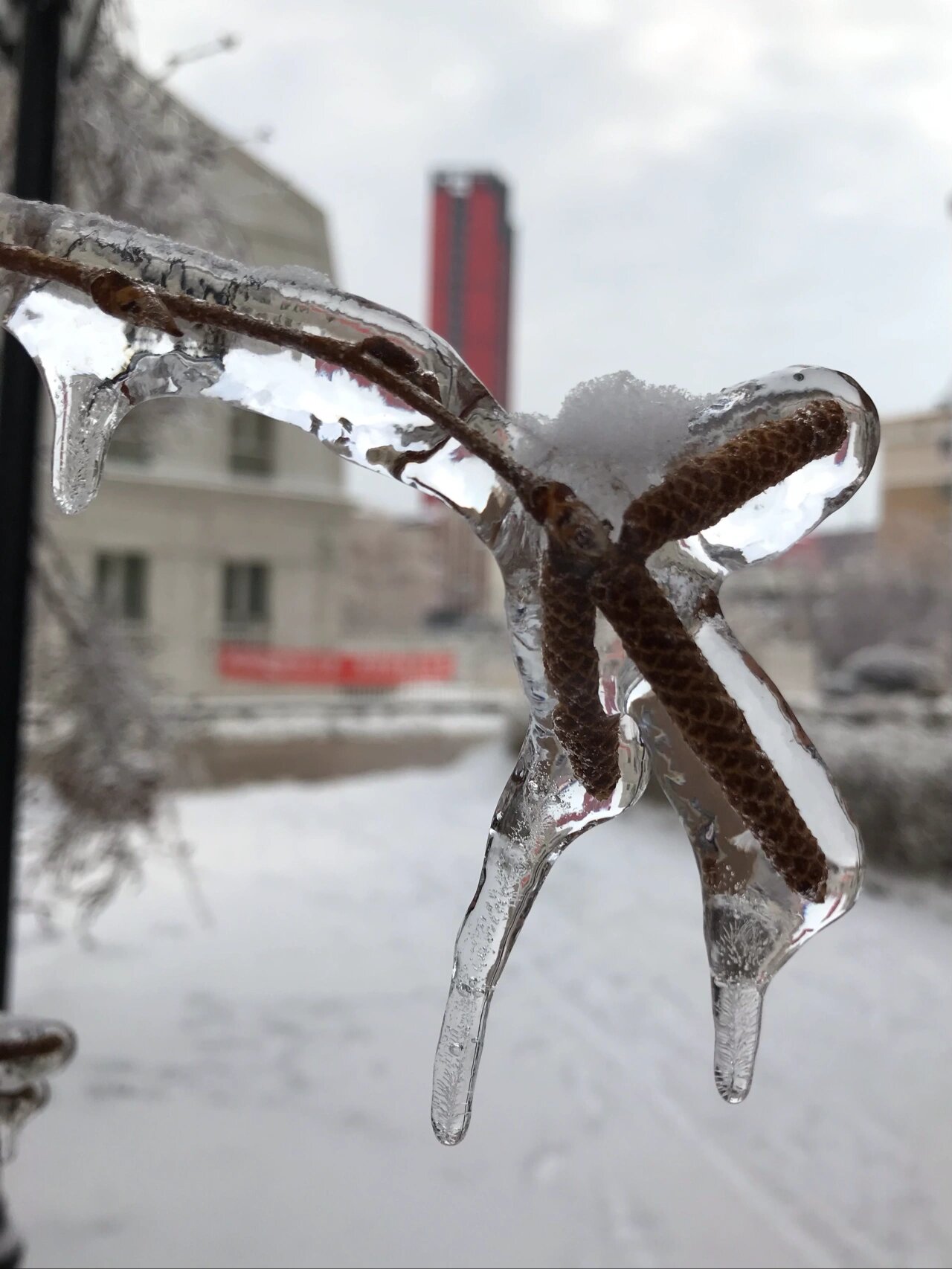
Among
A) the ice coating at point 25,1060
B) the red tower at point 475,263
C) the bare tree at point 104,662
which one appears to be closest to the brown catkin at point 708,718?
the ice coating at point 25,1060

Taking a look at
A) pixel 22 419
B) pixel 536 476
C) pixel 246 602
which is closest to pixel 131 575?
pixel 246 602

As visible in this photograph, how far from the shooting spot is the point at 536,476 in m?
0.22

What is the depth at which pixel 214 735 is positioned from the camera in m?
5.45

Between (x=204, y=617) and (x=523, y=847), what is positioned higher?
(x=204, y=617)

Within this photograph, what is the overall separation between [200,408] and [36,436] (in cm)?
70

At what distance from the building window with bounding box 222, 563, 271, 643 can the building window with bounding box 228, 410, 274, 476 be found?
734 millimetres

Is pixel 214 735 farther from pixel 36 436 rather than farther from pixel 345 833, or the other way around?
pixel 36 436

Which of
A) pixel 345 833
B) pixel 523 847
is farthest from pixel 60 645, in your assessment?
pixel 523 847

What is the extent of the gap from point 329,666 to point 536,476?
7316 mm

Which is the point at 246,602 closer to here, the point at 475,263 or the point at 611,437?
the point at 475,263

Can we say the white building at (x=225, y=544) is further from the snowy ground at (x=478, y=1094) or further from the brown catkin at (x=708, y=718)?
the brown catkin at (x=708, y=718)

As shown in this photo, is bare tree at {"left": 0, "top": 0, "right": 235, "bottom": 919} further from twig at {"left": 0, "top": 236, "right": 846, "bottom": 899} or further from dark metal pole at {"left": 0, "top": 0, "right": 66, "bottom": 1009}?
twig at {"left": 0, "top": 236, "right": 846, "bottom": 899}

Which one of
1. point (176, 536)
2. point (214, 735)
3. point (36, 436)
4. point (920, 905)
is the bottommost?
point (920, 905)

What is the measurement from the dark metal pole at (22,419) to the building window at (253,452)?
17.3ft
